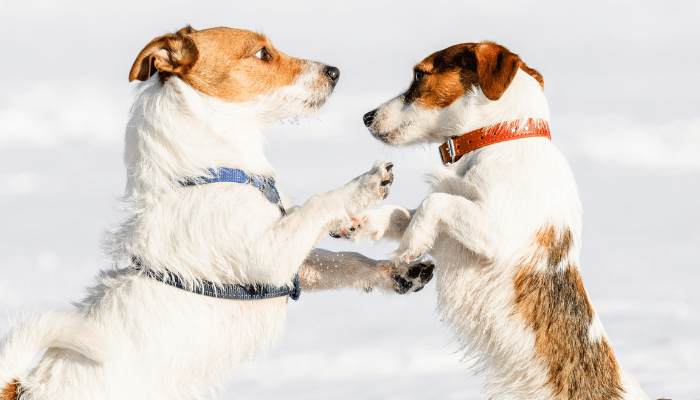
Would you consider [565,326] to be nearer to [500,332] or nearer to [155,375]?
[500,332]

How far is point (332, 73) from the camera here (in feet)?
17.9

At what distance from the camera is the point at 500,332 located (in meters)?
4.95

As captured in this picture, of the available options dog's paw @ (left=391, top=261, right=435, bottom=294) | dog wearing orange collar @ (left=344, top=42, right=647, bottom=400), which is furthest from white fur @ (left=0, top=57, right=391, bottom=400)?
dog's paw @ (left=391, top=261, right=435, bottom=294)

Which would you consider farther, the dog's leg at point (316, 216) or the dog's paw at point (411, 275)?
the dog's paw at point (411, 275)

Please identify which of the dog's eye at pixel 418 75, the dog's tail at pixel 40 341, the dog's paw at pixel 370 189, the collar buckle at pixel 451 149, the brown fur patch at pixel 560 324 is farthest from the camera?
the dog's eye at pixel 418 75

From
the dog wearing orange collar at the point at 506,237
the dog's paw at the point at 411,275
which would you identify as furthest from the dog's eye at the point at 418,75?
the dog's paw at the point at 411,275

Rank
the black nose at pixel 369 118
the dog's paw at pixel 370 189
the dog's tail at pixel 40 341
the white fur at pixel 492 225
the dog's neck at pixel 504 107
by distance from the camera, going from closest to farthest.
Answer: the dog's tail at pixel 40 341
the dog's paw at pixel 370 189
the white fur at pixel 492 225
the dog's neck at pixel 504 107
the black nose at pixel 369 118

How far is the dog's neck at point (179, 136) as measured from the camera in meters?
4.79

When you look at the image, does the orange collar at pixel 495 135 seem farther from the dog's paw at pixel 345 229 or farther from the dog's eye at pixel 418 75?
the dog's paw at pixel 345 229

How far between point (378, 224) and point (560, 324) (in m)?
1.54

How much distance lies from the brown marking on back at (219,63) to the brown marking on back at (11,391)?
2.33 meters

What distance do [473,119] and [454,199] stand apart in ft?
2.62

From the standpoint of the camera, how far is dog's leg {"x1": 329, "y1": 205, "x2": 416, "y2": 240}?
15.7 feet

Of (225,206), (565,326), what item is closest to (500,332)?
(565,326)
